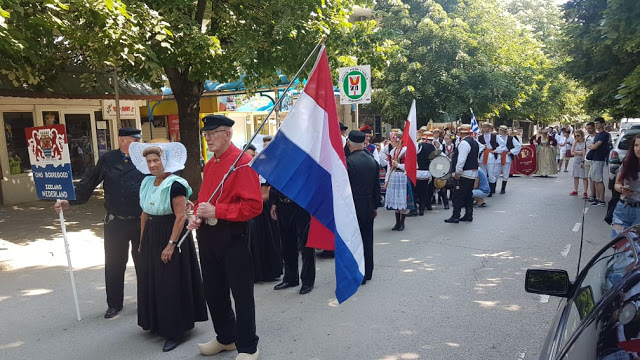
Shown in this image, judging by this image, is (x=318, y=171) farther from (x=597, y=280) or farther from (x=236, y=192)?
(x=597, y=280)

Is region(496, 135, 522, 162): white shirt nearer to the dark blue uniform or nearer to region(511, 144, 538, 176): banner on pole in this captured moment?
region(511, 144, 538, 176): banner on pole

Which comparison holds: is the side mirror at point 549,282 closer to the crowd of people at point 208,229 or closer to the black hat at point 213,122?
the crowd of people at point 208,229

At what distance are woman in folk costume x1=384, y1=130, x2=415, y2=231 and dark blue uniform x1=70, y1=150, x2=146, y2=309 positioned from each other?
5.19 metres

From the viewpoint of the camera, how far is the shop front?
13508 mm

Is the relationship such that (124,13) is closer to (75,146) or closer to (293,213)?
(293,213)

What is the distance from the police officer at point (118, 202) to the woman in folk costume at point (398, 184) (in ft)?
17.0

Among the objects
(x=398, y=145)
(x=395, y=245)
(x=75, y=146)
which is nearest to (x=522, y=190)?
(x=398, y=145)

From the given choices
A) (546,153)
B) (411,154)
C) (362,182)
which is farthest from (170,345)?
(546,153)

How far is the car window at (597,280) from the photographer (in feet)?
6.84

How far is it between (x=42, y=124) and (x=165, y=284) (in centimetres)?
1250

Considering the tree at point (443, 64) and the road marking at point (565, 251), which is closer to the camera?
the road marking at point (565, 251)

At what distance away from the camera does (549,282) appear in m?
2.67

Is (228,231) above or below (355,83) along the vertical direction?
below

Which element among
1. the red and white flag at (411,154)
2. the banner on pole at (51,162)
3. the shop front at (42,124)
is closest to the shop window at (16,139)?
the shop front at (42,124)
